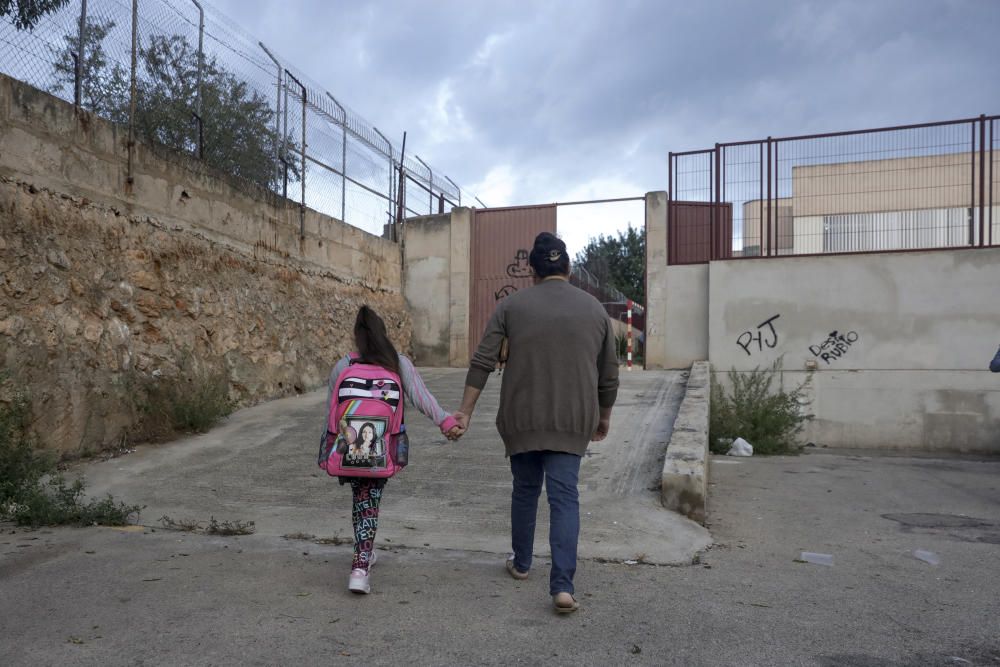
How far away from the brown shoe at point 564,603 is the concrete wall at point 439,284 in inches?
447

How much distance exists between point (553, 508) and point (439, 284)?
11.5 m

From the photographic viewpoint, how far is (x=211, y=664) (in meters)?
2.50

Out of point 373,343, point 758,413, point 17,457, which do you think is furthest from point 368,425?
point 758,413

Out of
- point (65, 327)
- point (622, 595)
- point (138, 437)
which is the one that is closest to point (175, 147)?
point (65, 327)

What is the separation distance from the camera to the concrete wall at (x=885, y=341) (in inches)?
414

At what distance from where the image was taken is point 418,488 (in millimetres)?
5750

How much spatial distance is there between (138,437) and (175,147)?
3.35m

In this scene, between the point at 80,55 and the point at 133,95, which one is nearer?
the point at 80,55

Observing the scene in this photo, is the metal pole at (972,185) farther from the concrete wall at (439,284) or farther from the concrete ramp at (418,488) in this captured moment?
the concrete wall at (439,284)

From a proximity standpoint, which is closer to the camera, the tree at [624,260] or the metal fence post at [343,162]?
the metal fence post at [343,162]

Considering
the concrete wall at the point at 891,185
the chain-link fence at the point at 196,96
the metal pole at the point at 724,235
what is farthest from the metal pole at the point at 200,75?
the concrete wall at the point at 891,185

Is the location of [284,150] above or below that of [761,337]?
above

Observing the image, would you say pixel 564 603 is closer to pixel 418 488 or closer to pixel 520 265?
pixel 418 488

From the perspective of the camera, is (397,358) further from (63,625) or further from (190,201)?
(190,201)
